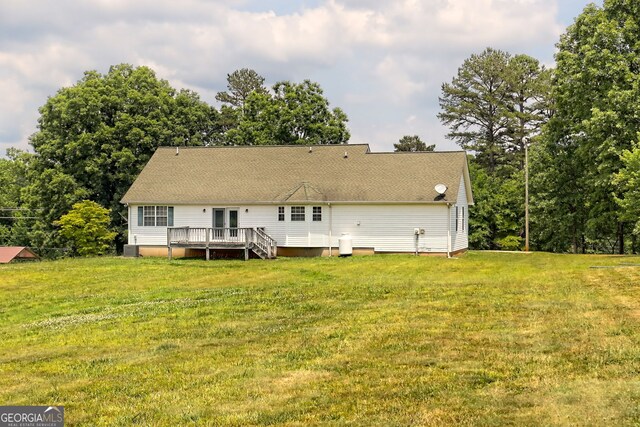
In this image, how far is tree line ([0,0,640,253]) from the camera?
34656mm

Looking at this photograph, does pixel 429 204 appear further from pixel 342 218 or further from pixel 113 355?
pixel 113 355

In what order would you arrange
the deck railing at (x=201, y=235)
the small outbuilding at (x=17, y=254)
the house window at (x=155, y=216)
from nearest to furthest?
1. the deck railing at (x=201, y=235)
2. the house window at (x=155, y=216)
3. the small outbuilding at (x=17, y=254)

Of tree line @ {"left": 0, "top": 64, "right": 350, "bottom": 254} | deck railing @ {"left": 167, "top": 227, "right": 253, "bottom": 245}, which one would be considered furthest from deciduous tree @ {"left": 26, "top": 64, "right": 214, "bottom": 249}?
deck railing @ {"left": 167, "top": 227, "right": 253, "bottom": 245}

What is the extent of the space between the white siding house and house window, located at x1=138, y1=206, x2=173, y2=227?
54 mm

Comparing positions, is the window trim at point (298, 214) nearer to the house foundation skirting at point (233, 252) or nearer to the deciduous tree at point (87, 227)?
the house foundation skirting at point (233, 252)

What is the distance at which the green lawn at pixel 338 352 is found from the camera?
22.3ft

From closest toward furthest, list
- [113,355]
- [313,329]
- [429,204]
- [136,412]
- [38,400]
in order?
[136,412]
[38,400]
[113,355]
[313,329]
[429,204]

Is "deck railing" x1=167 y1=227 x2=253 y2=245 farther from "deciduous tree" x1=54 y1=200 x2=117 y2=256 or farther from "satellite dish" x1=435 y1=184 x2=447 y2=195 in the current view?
"deciduous tree" x1=54 y1=200 x2=117 y2=256

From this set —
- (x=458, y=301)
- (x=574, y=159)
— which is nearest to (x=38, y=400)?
(x=458, y=301)

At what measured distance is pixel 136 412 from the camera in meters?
7.11

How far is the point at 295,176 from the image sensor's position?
113 feet

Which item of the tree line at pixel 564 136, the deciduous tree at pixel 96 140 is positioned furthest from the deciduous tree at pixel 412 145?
the deciduous tree at pixel 96 140

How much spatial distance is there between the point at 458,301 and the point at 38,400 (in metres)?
9.25

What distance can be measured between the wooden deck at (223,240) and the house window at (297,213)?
1681 mm
